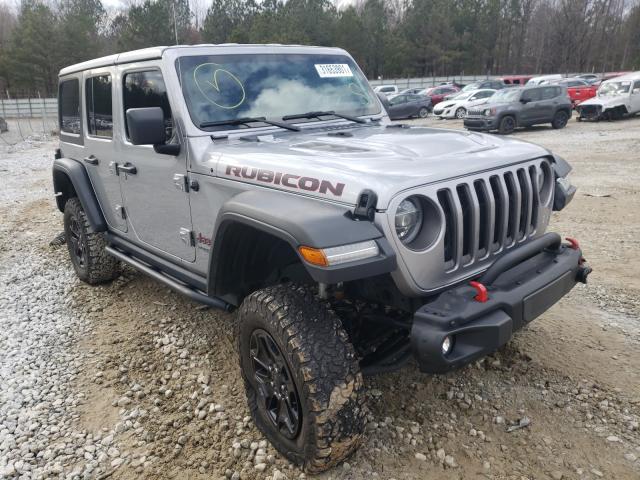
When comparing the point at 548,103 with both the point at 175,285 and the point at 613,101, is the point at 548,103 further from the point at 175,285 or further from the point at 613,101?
the point at 175,285

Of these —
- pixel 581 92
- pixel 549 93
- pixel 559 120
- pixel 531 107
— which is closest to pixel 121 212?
pixel 531 107

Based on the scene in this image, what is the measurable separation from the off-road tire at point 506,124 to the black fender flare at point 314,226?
16.1m

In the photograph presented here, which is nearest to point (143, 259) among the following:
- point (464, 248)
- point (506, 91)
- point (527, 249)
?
point (464, 248)

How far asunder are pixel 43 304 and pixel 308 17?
55972mm

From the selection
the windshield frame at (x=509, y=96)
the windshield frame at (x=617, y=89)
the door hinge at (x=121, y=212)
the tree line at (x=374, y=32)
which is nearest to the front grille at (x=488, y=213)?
the door hinge at (x=121, y=212)

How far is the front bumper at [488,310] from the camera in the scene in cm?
218

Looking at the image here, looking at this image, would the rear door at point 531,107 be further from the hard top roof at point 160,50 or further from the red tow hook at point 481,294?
the red tow hook at point 481,294

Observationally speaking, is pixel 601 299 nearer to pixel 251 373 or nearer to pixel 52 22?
pixel 251 373

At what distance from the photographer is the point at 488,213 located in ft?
8.31

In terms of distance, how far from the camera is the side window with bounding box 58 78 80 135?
469 cm

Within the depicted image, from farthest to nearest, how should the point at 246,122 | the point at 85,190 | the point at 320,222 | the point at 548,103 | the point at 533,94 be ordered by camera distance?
1. the point at 548,103
2. the point at 533,94
3. the point at 85,190
4. the point at 246,122
5. the point at 320,222

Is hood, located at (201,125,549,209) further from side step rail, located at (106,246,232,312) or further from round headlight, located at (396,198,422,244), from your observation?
side step rail, located at (106,246,232,312)

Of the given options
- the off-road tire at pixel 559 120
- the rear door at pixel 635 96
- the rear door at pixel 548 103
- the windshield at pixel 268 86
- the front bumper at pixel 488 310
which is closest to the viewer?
the front bumper at pixel 488 310

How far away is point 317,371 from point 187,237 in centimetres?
151
